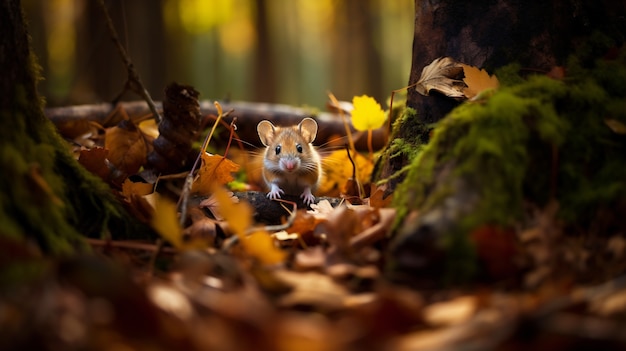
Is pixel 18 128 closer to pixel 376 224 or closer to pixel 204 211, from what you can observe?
pixel 204 211

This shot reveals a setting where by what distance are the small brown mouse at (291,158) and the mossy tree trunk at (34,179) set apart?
1725mm

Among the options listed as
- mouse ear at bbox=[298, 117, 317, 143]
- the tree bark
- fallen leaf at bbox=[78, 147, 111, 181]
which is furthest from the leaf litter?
mouse ear at bbox=[298, 117, 317, 143]

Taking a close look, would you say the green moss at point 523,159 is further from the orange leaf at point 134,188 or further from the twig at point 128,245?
the orange leaf at point 134,188

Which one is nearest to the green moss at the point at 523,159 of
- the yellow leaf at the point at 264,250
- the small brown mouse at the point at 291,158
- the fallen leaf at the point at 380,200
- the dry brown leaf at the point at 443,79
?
the fallen leaf at the point at 380,200

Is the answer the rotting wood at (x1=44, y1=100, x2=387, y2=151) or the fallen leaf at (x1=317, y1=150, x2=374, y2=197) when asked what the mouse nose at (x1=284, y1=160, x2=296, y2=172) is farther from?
the rotting wood at (x1=44, y1=100, x2=387, y2=151)

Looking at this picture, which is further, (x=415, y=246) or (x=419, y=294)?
(x=415, y=246)

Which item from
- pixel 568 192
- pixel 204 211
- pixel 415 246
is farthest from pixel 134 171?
pixel 568 192

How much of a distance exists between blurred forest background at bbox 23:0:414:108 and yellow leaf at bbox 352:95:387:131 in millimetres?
8020

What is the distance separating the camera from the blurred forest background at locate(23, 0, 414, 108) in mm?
13172

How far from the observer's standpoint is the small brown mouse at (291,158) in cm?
419

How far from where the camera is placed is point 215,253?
6.86 feet

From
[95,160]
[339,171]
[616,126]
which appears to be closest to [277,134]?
[339,171]

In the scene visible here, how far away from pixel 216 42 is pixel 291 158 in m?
25.4

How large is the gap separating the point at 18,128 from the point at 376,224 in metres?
1.50
